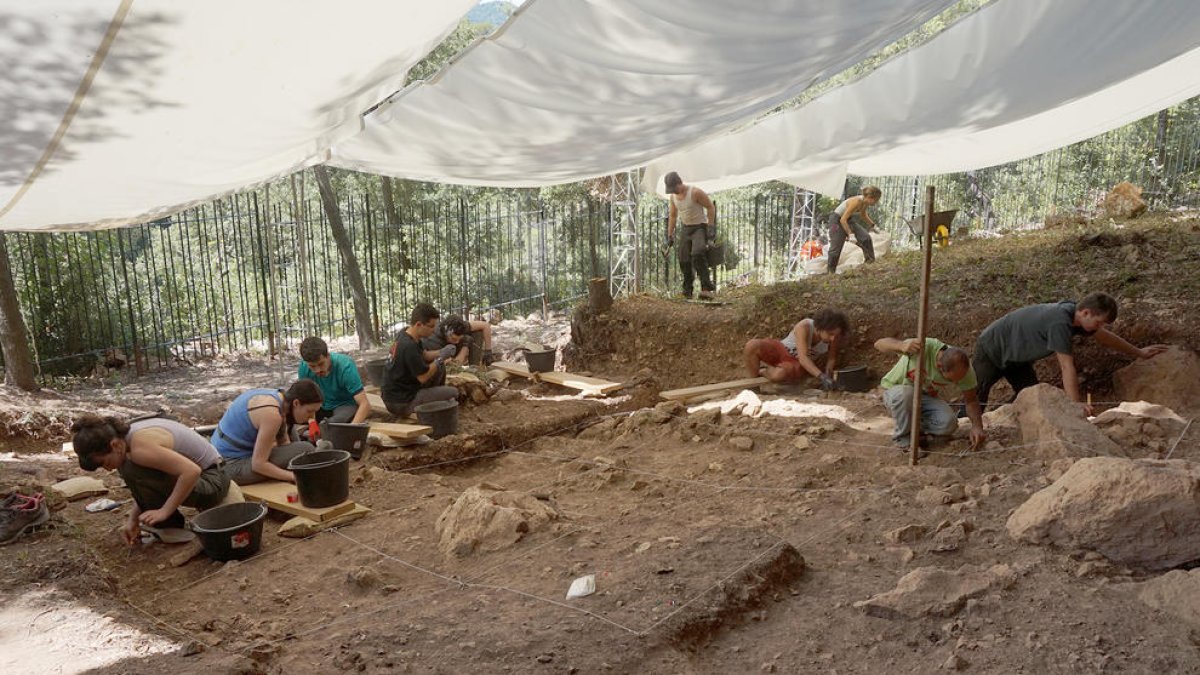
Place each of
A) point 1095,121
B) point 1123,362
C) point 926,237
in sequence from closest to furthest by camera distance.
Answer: point 926,237 < point 1123,362 < point 1095,121

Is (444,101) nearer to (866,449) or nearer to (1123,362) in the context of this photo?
(866,449)

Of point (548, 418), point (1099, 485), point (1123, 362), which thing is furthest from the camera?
point (548, 418)

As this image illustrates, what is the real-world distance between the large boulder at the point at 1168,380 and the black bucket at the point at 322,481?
538cm

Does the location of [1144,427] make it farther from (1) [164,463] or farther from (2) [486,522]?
(1) [164,463]

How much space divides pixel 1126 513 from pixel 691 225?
6948mm

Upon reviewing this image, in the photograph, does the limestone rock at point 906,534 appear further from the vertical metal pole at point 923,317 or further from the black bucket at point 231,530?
the black bucket at point 231,530

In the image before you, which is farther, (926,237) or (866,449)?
(866,449)

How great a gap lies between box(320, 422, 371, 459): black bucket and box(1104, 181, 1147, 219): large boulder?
40.8 feet

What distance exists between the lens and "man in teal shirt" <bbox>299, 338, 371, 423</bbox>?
18.7ft

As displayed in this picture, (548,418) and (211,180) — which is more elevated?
(211,180)

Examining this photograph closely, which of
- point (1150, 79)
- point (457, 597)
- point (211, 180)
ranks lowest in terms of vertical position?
point (457, 597)

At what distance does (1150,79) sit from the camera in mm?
7086

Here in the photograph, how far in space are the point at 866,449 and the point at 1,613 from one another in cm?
466

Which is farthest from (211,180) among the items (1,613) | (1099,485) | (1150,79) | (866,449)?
(1150,79)
